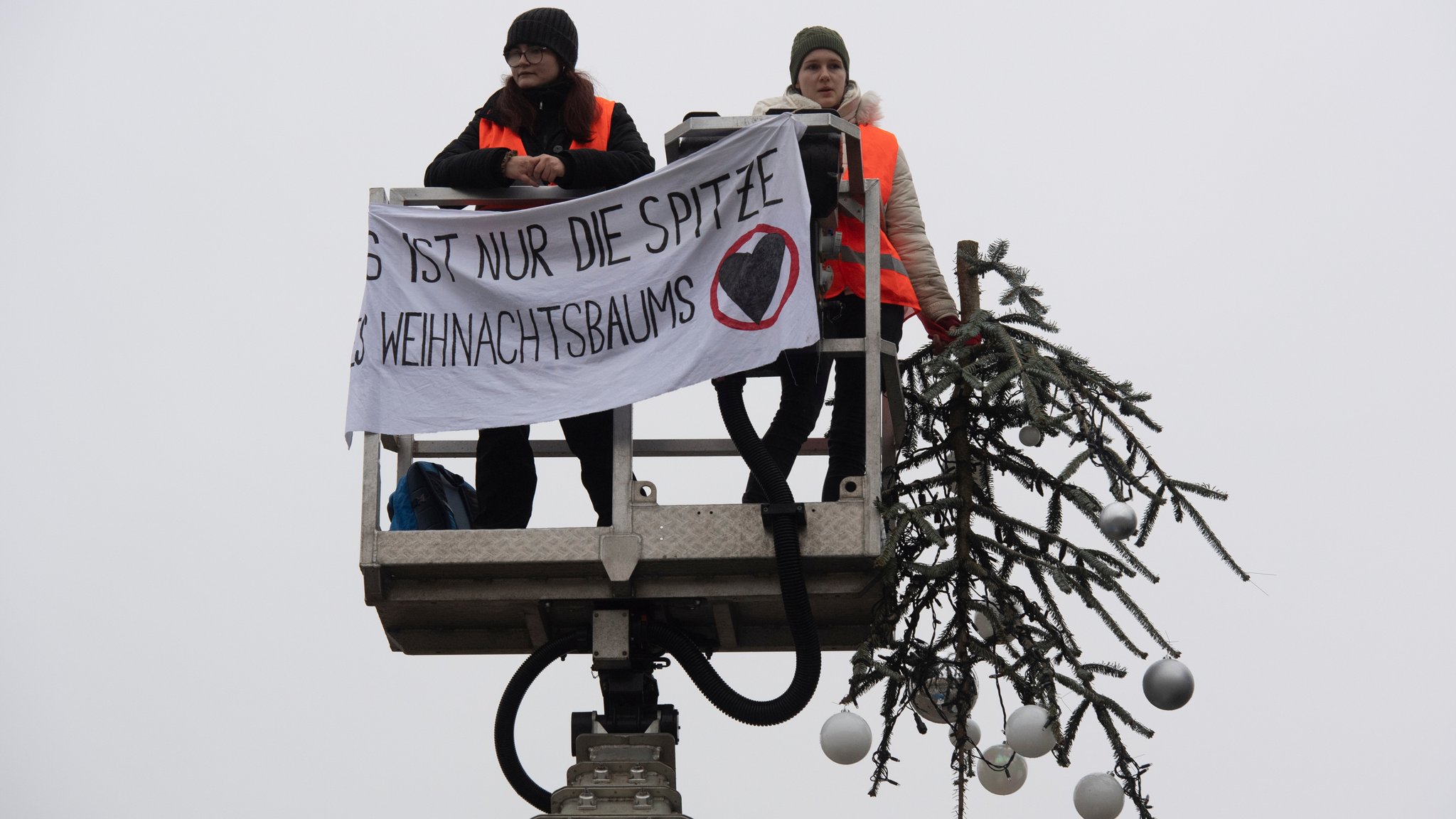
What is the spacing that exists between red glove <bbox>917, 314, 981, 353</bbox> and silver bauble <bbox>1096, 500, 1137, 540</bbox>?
1318 millimetres

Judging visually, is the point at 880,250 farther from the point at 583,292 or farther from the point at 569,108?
the point at 569,108

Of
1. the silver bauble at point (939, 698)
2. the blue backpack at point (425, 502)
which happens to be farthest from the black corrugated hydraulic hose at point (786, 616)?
the blue backpack at point (425, 502)

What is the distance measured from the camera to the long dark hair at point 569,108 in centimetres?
Answer: 1347

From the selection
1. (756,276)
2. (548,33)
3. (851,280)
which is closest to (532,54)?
(548,33)

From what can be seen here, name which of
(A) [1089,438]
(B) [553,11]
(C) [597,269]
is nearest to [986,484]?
(A) [1089,438]

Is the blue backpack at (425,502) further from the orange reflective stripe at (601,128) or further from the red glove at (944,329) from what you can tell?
the red glove at (944,329)

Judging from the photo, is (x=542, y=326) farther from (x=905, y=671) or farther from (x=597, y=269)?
(x=905, y=671)

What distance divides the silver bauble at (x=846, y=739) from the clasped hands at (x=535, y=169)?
2969 millimetres

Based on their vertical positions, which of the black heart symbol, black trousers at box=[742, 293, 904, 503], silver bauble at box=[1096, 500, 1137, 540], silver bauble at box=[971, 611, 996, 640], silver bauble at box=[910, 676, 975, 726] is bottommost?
silver bauble at box=[910, 676, 975, 726]

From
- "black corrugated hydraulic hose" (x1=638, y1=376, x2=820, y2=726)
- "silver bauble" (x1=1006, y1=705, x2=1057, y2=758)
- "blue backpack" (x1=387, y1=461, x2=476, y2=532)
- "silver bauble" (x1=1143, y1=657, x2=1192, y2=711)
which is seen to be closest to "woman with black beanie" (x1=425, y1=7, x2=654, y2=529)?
"blue backpack" (x1=387, y1=461, x2=476, y2=532)

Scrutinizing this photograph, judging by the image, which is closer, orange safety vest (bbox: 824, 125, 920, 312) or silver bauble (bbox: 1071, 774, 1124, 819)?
silver bauble (bbox: 1071, 774, 1124, 819)

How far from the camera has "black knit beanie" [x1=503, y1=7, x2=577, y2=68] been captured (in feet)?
44.5

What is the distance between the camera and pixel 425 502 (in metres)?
13.4

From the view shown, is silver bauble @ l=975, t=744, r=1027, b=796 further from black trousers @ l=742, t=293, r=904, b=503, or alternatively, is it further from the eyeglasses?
the eyeglasses
